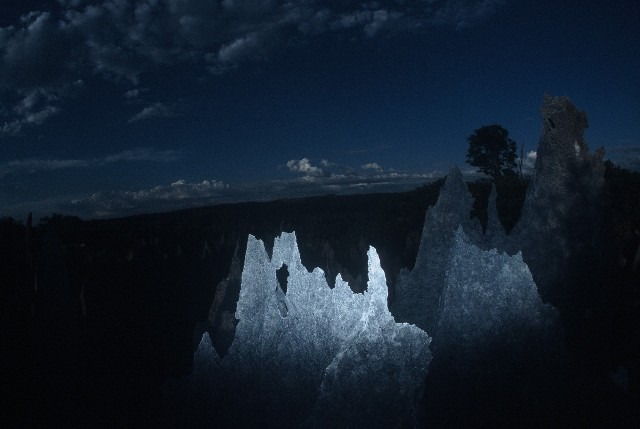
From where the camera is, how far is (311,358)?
658 centimetres

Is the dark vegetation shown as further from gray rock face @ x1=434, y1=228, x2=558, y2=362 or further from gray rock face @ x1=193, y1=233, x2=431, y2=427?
gray rock face @ x1=434, y1=228, x2=558, y2=362

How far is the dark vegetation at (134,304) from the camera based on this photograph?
31.4ft

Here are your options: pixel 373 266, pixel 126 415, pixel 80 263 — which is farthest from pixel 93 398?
pixel 80 263

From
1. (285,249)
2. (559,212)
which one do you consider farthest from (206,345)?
(559,212)

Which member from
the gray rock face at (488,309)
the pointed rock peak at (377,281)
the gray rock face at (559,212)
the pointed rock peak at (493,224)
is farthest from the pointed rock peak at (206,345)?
the gray rock face at (559,212)

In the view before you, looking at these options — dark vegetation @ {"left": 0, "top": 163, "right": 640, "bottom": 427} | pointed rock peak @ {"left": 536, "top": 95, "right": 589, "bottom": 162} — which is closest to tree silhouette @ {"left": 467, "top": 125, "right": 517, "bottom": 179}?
dark vegetation @ {"left": 0, "top": 163, "right": 640, "bottom": 427}

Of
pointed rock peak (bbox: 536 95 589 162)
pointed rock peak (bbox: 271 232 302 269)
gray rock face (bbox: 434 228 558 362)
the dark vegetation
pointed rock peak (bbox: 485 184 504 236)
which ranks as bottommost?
the dark vegetation

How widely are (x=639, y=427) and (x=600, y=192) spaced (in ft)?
10.4

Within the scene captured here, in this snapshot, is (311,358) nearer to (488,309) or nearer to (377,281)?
(377,281)

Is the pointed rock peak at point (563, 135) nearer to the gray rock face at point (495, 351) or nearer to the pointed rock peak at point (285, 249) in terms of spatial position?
the gray rock face at point (495, 351)

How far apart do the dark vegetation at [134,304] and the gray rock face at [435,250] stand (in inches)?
82.6

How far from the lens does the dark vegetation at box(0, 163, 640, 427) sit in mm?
9570

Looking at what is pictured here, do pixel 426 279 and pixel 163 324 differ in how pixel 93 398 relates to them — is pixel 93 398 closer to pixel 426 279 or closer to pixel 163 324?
pixel 426 279

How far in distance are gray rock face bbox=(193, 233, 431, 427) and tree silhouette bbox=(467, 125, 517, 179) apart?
116 ft
